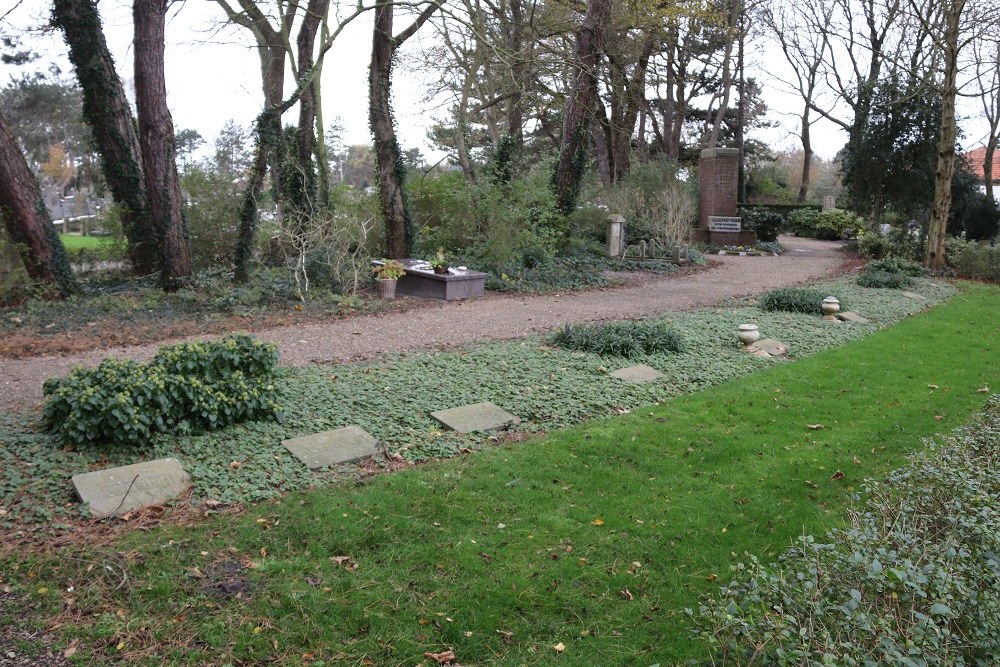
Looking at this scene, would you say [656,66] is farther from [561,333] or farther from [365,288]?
[561,333]

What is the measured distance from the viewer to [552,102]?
20.6 m

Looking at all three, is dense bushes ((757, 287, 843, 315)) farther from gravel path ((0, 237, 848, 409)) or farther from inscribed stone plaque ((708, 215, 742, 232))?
inscribed stone plaque ((708, 215, 742, 232))

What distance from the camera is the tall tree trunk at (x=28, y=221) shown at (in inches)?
359

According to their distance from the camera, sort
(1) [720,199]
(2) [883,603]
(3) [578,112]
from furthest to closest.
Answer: (1) [720,199]
(3) [578,112]
(2) [883,603]

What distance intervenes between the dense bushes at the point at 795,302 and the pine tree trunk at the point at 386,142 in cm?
642

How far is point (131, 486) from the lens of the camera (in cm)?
386

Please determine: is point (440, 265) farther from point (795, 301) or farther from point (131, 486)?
Result: point (131, 486)

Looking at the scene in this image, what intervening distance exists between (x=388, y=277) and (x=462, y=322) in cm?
212

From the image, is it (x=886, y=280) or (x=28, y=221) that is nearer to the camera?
(x=28, y=221)

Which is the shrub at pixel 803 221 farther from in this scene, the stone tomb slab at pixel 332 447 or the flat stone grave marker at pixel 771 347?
the stone tomb slab at pixel 332 447

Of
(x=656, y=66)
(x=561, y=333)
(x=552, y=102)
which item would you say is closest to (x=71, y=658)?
(x=561, y=333)

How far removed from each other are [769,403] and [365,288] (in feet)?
23.0

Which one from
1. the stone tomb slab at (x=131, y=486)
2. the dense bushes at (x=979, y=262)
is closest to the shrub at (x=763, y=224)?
the dense bushes at (x=979, y=262)

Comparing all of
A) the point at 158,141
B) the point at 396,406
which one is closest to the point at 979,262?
the point at 396,406
